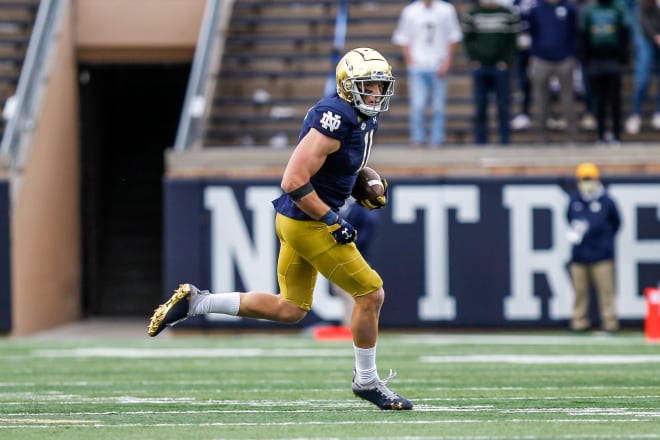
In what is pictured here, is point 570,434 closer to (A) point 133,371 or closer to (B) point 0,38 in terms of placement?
(A) point 133,371

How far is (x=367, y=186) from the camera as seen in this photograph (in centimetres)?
798

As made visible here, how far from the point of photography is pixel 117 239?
2283 centimetres

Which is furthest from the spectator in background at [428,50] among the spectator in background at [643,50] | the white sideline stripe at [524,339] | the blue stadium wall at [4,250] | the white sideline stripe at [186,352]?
the blue stadium wall at [4,250]

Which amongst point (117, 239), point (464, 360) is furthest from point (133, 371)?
point (117, 239)

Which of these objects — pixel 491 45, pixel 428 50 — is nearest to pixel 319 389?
pixel 491 45

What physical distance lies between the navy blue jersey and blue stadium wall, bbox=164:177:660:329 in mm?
8626

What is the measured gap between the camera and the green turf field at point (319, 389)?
691cm

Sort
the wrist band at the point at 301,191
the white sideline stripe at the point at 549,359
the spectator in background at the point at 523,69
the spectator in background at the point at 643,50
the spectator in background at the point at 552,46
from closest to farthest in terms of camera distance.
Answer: the wrist band at the point at 301,191 < the white sideline stripe at the point at 549,359 < the spectator in background at the point at 552,46 < the spectator in background at the point at 643,50 < the spectator in background at the point at 523,69

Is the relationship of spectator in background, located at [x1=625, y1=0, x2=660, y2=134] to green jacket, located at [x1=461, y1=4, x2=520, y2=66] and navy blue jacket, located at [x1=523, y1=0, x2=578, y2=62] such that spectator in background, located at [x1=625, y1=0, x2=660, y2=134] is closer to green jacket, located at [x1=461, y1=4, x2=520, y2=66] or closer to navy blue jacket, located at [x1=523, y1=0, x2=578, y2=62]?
navy blue jacket, located at [x1=523, y1=0, x2=578, y2=62]

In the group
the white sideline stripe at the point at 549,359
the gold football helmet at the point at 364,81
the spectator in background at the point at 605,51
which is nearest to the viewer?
the gold football helmet at the point at 364,81

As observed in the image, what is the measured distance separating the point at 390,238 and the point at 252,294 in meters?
8.64

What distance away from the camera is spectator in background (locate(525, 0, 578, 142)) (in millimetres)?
16359

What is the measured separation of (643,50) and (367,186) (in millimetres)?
9750

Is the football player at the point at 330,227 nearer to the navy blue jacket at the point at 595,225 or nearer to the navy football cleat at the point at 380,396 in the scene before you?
the navy football cleat at the point at 380,396
